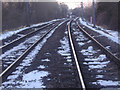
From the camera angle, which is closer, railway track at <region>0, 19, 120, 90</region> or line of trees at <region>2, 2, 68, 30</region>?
railway track at <region>0, 19, 120, 90</region>

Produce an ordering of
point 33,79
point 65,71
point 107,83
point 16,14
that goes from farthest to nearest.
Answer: point 16,14 < point 65,71 < point 33,79 < point 107,83

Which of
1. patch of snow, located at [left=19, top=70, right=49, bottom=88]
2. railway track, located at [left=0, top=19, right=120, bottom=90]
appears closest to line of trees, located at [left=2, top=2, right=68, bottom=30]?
railway track, located at [left=0, top=19, right=120, bottom=90]

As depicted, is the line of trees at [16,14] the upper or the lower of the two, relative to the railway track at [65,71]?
upper

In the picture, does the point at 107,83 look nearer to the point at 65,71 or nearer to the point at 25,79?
the point at 65,71

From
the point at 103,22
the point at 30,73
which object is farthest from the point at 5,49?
the point at 103,22

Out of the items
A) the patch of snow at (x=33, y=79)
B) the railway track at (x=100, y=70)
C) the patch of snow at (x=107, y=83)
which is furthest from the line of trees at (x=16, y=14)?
the patch of snow at (x=107, y=83)

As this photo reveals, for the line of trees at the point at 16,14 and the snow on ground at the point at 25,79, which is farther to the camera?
the line of trees at the point at 16,14

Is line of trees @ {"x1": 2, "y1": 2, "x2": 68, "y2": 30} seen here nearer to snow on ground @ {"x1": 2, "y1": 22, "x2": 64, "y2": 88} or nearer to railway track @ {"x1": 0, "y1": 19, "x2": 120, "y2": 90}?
railway track @ {"x1": 0, "y1": 19, "x2": 120, "y2": 90}

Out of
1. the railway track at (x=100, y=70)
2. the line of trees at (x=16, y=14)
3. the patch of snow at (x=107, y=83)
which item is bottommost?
the patch of snow at (x=107, y=83)

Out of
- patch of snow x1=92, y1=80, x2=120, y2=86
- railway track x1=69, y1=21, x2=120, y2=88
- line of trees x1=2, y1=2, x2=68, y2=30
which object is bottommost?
patch of snow x1=92, y1=80, x2=120, y2=86

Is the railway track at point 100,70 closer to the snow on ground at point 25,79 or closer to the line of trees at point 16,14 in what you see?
the snow on ground at point 25,79

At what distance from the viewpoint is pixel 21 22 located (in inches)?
1789

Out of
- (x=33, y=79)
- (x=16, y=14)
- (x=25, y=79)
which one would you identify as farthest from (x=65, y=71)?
(x=16, y=14)

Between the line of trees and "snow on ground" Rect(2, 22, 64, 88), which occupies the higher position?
the line of trees
